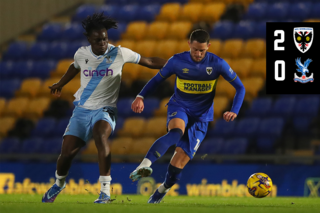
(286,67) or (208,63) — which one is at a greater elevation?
(286,67)

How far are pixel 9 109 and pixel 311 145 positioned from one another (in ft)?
26.1

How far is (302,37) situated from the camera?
1455 centimetres

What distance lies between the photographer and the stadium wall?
410 inches

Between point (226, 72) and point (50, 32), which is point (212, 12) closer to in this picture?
point (50, 32)

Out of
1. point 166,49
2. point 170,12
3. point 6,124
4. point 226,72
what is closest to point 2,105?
point 6,124

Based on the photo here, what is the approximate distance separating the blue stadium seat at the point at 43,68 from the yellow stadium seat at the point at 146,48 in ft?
8.65

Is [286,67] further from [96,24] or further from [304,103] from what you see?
[96,24]

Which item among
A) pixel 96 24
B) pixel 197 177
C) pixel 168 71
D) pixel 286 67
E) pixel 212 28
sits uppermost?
pixel 212 28

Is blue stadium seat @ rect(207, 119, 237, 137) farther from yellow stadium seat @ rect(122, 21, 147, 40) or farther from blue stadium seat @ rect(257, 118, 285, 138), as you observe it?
yellow stadium seat @ rect(122, 21, 147, 40)

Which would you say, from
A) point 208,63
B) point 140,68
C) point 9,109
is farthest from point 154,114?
point 208,63

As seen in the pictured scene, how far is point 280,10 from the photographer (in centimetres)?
1520

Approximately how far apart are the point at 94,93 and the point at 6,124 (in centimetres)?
836

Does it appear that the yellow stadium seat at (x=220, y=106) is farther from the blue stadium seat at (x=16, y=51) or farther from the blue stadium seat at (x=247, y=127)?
the blue stadium seat at (x=16, y=51)

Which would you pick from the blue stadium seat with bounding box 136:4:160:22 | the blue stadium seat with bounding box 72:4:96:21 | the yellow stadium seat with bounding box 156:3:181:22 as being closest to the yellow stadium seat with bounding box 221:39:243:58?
the yellow stadium seat with bounding box 156:3:181:22
